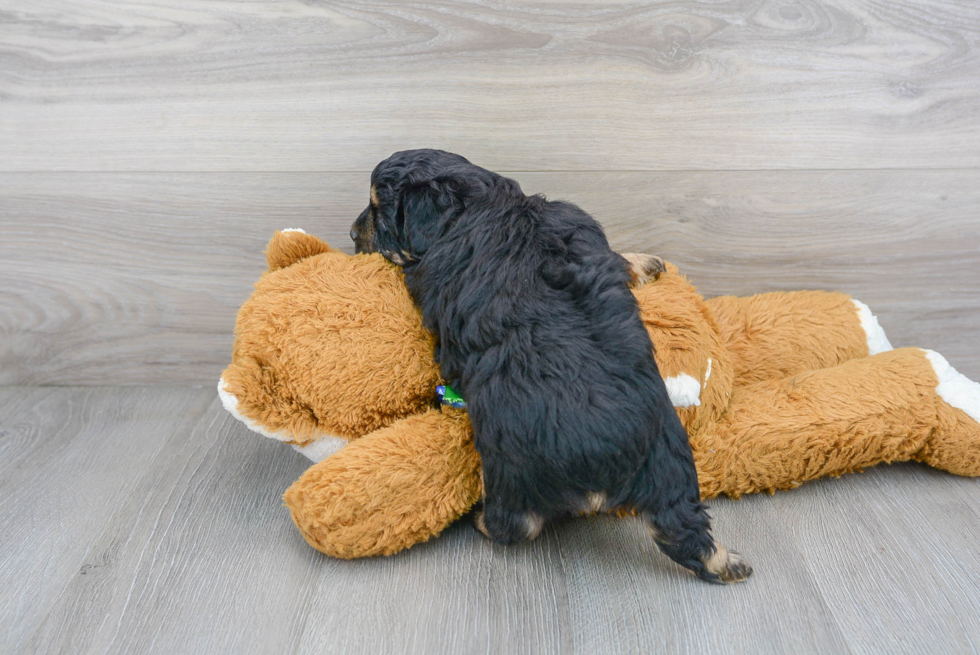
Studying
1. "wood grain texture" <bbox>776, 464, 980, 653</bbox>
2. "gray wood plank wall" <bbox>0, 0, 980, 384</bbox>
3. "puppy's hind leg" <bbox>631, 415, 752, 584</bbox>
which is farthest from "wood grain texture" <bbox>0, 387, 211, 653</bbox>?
"wood grain texture" <bbox>776, 464, 980, 653</bbox>

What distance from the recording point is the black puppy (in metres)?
0.96

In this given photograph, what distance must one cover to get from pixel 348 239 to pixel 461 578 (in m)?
0.79

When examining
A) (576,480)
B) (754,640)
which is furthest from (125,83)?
(754,640)

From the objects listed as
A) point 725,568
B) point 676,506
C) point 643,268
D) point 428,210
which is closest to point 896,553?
point 725,568

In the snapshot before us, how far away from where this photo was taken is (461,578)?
1.06m

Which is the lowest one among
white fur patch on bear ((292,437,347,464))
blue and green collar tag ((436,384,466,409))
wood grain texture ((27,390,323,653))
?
wood grain texture ((27,390,323,653))

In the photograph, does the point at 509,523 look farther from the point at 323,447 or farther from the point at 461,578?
the point at 323,447

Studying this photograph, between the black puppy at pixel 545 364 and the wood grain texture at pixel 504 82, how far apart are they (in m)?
0.40

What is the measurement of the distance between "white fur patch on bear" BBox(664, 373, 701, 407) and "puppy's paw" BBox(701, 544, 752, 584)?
9.0 inches

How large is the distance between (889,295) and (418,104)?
1.14 m

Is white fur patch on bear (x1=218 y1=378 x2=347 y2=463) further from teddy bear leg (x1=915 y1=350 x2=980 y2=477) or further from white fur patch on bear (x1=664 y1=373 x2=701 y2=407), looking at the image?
teddy bear leg (x1=915 y1=350 x2=980 y2=477)

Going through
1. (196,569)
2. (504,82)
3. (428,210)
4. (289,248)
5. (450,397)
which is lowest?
(196,569)

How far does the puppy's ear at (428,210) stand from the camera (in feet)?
3.53

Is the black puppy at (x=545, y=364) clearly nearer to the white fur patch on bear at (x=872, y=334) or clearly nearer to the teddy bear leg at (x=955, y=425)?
the teddy bear leg at (x=955, y=425)
